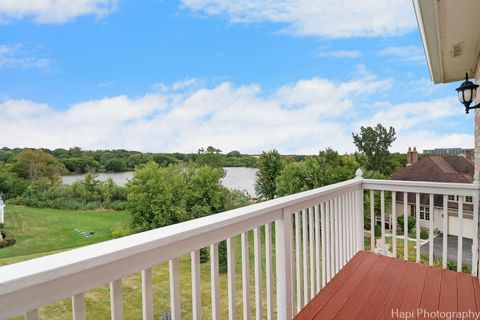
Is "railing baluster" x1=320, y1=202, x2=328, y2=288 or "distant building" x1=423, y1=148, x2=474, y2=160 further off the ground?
"distant building" x1=423, y1=148, x2=474, y2=160

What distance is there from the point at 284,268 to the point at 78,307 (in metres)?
1.32

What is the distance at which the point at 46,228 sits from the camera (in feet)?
13.2

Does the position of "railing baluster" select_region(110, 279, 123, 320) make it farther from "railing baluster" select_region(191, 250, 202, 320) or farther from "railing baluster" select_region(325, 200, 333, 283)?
"railing baluster" select_region(325, 200, 333, 283)

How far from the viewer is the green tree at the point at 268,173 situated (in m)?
21.6

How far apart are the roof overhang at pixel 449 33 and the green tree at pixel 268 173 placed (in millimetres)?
18083

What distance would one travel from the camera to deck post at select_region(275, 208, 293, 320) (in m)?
1.79

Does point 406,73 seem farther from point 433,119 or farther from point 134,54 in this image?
point 134,54

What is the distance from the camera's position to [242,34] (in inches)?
653

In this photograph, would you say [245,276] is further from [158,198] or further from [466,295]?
[158,198]

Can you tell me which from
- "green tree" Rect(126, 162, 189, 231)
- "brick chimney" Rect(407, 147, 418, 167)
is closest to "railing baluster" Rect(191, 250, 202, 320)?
"brick chimney" Rect(407, 147, 418, 167)

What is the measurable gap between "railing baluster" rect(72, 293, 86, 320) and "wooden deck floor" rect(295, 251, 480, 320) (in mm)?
1633

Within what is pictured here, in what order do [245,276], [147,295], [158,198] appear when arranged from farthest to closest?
[158,198] → [245,276] → [147,295]

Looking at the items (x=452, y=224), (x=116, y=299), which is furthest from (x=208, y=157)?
(x=116, y=299)

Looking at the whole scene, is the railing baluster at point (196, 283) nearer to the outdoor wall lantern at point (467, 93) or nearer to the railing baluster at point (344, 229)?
the railing baluster at point (344, 229)
